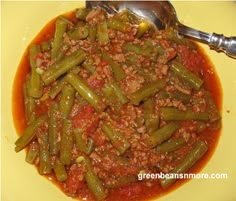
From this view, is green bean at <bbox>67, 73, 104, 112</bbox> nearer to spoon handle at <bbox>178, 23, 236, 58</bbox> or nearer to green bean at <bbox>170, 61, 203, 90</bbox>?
green bean at <bbox>170, 61, 203, 90</bbox>

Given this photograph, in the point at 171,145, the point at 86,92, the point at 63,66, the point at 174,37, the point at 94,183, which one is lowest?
the point at 94,183

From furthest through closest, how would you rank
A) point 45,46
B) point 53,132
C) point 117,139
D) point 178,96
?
1. point 45,46
2. point 178,96
3. point 53,132
4. point 117,139

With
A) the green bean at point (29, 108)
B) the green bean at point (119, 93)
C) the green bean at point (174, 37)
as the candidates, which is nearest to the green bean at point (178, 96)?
the green bean at point (119, 93)

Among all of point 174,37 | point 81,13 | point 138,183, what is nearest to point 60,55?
point 81,13

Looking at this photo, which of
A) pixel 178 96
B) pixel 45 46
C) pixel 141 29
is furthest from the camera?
pixel 45 46

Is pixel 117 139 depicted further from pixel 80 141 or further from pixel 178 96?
pixel 178 96

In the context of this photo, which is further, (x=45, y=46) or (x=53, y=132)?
(x=45, y=46)
